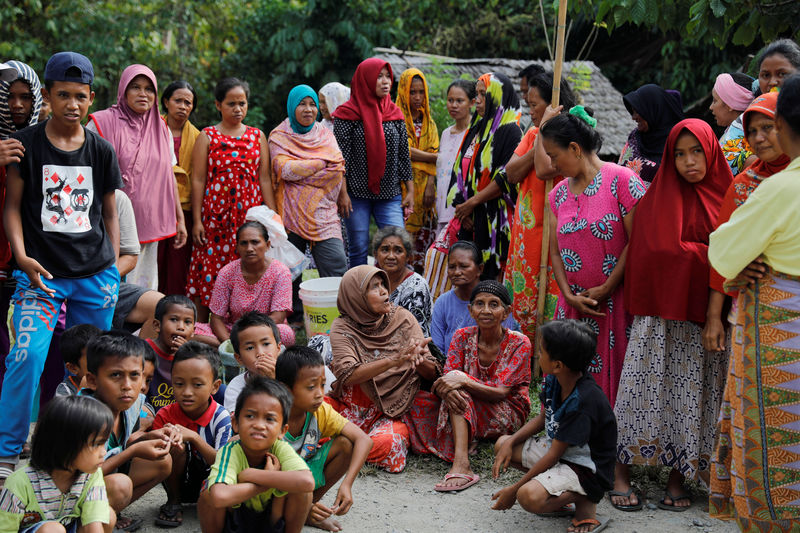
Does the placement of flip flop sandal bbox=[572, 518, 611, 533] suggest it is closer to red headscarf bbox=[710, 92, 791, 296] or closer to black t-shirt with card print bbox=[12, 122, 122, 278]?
red headscarf bbox=[710, 92, 791, 296]

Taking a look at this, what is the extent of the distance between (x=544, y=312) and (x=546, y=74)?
1.70 meters

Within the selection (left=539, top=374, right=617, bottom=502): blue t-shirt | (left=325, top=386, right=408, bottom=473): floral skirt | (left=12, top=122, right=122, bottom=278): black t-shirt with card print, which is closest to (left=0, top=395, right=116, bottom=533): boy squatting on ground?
(left=12, top=122, right=122, bottom=278): black t-shirt with card print

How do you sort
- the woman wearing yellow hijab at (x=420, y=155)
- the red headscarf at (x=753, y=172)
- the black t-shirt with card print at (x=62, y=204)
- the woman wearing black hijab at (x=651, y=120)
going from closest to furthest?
the red headscarf at (x=753, y=172)
the black t-shirt with card print at (x=62, y=204)
the woman wearing black hijab at (x=651, y=120)
the woman wearing yellow hijab at (x=420, y=155)

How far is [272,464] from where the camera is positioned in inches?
127

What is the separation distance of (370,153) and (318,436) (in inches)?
129

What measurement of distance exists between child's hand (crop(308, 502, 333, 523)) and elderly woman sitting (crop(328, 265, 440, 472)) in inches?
28.9

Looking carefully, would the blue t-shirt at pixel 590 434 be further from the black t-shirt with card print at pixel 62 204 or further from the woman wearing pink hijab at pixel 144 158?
the woman wearing pink hijab at pixel 144 158

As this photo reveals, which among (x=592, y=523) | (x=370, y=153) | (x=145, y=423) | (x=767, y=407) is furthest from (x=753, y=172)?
(x=370, y=153)

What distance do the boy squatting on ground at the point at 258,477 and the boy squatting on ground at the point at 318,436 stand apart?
0.31 meters

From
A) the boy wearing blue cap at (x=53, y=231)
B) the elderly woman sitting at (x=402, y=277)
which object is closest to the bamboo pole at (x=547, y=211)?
the elderly woman sitting at (x=402, y=277)

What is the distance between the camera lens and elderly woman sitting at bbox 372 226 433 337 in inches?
207

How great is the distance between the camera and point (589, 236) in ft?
14.0

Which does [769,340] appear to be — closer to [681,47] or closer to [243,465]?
[243,465]

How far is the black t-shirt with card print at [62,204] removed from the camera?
4152mm
